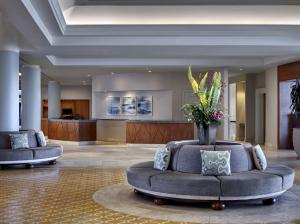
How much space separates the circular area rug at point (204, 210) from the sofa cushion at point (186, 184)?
25 centimetres

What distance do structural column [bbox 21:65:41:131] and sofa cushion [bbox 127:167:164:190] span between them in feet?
25.8

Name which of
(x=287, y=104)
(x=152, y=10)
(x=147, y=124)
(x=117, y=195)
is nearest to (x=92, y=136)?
(x=147, y=124)

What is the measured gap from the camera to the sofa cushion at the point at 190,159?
20.7 ft

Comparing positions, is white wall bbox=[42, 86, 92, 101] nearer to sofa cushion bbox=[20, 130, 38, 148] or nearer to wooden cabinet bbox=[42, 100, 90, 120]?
wooden cabinet bbox=[42, 100, 90, 120]

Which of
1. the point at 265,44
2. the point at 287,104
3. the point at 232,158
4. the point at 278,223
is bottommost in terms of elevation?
the point at 278,223

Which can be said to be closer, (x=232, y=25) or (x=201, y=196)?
(x=201, y=196)

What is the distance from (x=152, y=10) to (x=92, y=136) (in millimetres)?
9779

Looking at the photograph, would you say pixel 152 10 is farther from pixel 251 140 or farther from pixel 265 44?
pixel 251 140

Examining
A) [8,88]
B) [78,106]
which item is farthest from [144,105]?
[8,88]

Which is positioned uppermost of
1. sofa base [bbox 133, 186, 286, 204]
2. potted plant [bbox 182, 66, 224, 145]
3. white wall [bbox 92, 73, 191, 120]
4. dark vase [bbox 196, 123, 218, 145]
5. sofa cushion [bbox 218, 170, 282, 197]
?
white wall [bbox 92, 73, 191, 120]

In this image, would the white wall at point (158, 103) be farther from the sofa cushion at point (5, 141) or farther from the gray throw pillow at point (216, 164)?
the gray throw pillow at point (216, 164)

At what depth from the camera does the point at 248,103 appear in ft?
57.6

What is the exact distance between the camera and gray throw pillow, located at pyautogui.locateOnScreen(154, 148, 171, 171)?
6.59 m

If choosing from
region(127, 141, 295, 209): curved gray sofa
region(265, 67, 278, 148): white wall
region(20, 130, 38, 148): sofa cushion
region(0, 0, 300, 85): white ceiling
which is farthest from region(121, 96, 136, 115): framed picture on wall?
region(127, 141, 295, 209): curved gray sofa
